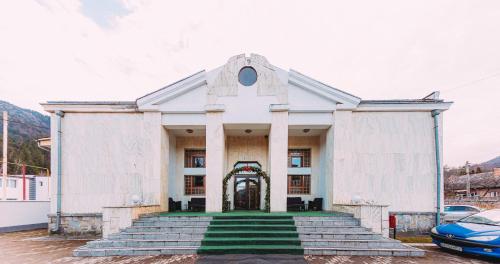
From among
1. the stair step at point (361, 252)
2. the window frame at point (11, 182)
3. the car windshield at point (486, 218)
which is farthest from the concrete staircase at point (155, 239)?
the window frame at point (11, 182)

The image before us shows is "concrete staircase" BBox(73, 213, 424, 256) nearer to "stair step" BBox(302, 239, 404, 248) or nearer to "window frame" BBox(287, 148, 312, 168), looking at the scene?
"stair step" BBox(302, 239, 404, 248)

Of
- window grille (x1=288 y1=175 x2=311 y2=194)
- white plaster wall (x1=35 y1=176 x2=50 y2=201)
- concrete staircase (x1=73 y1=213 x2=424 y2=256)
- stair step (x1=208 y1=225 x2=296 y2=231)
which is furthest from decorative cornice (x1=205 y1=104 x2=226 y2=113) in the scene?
white plaster wall (x1=35 y1=176 x2=50 y2=201)

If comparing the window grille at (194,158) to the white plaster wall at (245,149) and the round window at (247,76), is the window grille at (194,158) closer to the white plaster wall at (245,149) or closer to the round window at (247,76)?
the white plaster wall at (245,149)

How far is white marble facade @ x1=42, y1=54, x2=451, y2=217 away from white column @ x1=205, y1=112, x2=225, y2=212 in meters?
0.04

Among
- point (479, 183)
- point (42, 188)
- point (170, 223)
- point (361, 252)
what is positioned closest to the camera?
point (361, 252)

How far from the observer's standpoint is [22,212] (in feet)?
40.9

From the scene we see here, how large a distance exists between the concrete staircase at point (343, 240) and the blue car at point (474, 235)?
3.67 feet

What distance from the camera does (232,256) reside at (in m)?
7.07

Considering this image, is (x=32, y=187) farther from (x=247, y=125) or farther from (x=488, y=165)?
(x=488, y=165)

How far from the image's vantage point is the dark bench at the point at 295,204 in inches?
490

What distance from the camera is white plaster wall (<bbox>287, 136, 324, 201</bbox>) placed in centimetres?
1346

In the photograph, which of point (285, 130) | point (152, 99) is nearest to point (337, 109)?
point (285, 130)

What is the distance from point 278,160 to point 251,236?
377 centimetres

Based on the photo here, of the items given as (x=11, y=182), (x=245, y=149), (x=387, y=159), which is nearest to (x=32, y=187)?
(x=11, y=182)
